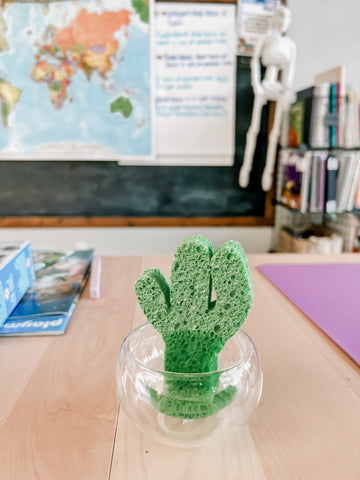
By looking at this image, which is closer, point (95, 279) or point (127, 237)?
point (95, 279)

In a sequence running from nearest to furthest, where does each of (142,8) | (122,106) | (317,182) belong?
(317,182)
(142,8)
(122,106)

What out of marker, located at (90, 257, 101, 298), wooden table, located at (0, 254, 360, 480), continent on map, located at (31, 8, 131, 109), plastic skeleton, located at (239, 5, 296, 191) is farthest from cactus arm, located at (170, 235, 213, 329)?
continent on map, located at (31, 8, 131, 109)

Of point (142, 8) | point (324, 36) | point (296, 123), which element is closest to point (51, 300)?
point (296, 123)

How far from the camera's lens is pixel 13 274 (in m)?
0.73

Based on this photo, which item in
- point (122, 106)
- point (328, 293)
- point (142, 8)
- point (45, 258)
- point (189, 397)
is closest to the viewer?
point (189, 397)

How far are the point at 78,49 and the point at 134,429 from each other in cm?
233

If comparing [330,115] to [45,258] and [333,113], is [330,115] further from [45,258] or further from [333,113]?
[45,258]

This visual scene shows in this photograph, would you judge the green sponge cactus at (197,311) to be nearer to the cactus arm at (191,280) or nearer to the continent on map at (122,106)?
the cactus arm at (191,280)

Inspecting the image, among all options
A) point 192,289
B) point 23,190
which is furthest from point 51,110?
point 192,289

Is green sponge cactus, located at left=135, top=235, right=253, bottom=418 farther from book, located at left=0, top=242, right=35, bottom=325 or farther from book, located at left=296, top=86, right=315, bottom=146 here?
book, located at left=296, top=86, right=315, bottom=146

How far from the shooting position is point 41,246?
252cm

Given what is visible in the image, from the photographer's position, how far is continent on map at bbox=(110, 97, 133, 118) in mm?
2307

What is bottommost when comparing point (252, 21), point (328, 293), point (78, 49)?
point (328, 293)

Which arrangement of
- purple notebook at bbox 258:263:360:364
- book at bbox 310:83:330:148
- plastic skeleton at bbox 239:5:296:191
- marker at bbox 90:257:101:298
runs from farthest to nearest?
plastic skeleton at bbox 239:5:296:191 → book at bbox 310:83:330:148 → marker at bbox 90:257:101:298 → purple notebook at bbox 258:263:360:364
